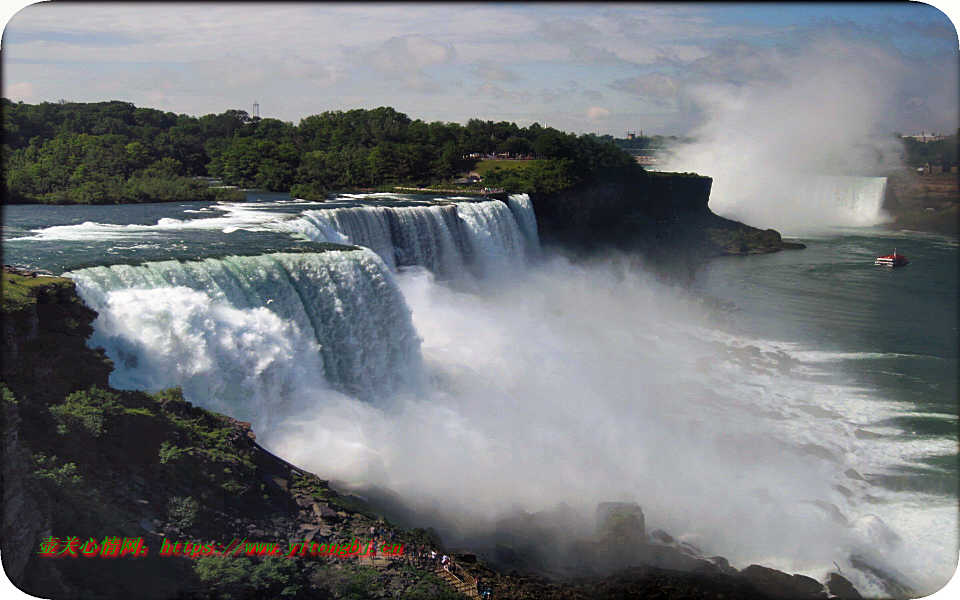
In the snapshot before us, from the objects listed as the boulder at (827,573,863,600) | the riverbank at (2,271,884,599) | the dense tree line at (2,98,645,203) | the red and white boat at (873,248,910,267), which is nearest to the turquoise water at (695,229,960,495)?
the red and white boat at (873,248,910,267)

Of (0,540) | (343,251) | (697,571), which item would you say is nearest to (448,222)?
(343,251)

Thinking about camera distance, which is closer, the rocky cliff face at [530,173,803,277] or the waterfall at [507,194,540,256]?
the waterfall at [507,194,540,256]

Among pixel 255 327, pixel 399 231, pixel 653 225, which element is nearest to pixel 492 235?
pixel 399 231

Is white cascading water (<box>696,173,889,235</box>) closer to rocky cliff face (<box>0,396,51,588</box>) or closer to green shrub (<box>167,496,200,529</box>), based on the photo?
green shrub (<box>167,496,200,529</box>)

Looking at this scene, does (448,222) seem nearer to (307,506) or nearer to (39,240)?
(39,240)

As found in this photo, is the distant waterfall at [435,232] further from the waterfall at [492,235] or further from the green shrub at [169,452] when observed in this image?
the green shrub at [169,452]

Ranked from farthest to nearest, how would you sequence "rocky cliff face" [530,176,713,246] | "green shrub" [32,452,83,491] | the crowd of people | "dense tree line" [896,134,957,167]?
1. "rocky cliff face" [530,176,713,246]
2. "dense tree line" [896,134,957,167]
3. the crowd of people
4. "green shrub" [32,452,83,491]
